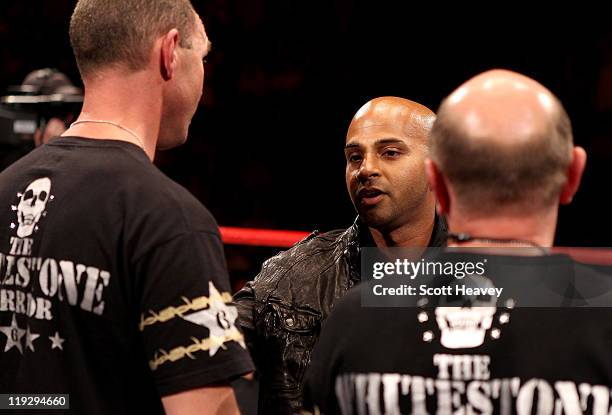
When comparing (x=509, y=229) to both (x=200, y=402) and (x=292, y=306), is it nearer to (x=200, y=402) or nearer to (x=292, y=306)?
(x=200, y=402)

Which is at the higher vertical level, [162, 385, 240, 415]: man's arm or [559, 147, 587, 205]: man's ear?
[559, 147, 587, 205]: man's ear

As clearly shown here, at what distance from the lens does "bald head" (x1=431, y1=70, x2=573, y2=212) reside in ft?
2.93

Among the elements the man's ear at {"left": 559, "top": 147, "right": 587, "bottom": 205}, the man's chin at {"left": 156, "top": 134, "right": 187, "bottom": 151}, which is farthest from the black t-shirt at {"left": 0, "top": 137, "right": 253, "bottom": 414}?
the man's ear at {"left": 559, "top": 147, "right": 587, "bottom": 205}

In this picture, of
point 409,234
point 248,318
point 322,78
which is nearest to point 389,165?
point 409,234

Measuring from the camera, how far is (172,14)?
1228 mm

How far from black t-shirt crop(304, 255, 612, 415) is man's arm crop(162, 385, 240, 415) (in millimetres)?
177

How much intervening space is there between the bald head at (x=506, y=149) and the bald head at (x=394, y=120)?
739mm

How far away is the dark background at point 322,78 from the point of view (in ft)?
12.5

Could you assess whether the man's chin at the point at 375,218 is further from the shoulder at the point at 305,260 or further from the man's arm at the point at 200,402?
the man's arm at the point at 200,402

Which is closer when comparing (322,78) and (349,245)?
(349,245)

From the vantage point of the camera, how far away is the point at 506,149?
2.93ft

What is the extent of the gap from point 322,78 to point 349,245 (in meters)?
2.74

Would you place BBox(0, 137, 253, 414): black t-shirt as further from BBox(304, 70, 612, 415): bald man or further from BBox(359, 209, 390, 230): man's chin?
BBox(359, 209, 390, 230): man's chin

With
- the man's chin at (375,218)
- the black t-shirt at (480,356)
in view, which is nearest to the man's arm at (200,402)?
the black t-shirt at (480,356)
